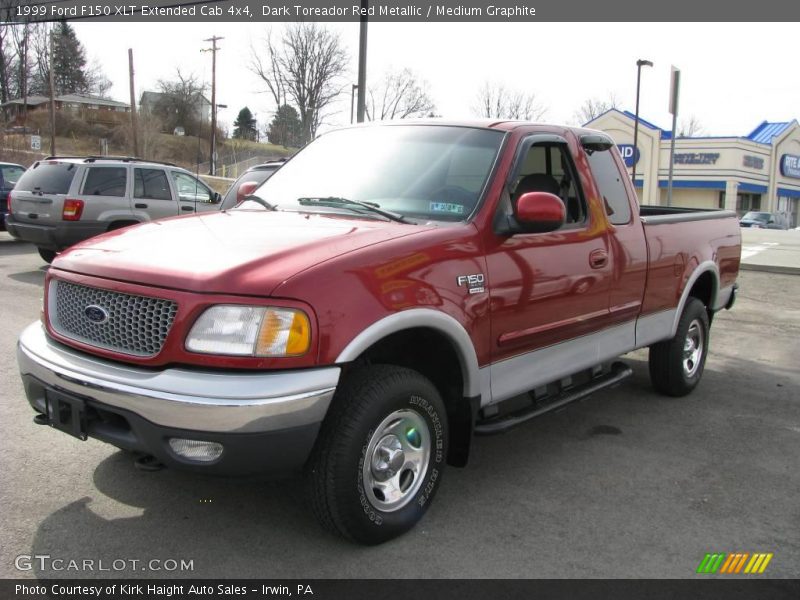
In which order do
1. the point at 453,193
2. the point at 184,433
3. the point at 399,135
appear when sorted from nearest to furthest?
the point at 184,433
the point at 453,193
the point at 399,135

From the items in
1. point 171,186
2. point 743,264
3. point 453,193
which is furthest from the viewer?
point 743,264

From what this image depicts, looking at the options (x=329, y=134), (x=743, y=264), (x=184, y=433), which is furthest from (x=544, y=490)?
(x=743, y=264)

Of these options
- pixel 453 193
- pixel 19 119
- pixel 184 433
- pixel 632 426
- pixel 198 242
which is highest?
pixel 19 119

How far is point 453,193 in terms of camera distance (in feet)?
12.8

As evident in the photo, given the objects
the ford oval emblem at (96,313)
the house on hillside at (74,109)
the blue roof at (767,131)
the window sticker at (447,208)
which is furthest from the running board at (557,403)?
the house on hillside at (74,109)

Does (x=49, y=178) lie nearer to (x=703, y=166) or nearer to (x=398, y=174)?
(x=398, y=174)

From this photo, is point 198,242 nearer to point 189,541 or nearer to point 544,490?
point 189,541

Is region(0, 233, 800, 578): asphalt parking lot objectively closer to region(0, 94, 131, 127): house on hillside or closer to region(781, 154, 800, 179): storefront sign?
region(781, 154, 800, 179): storefront sign

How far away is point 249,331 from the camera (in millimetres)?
2863

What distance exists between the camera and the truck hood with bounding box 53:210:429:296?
2920 mm

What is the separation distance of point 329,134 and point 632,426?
9.68 feet
